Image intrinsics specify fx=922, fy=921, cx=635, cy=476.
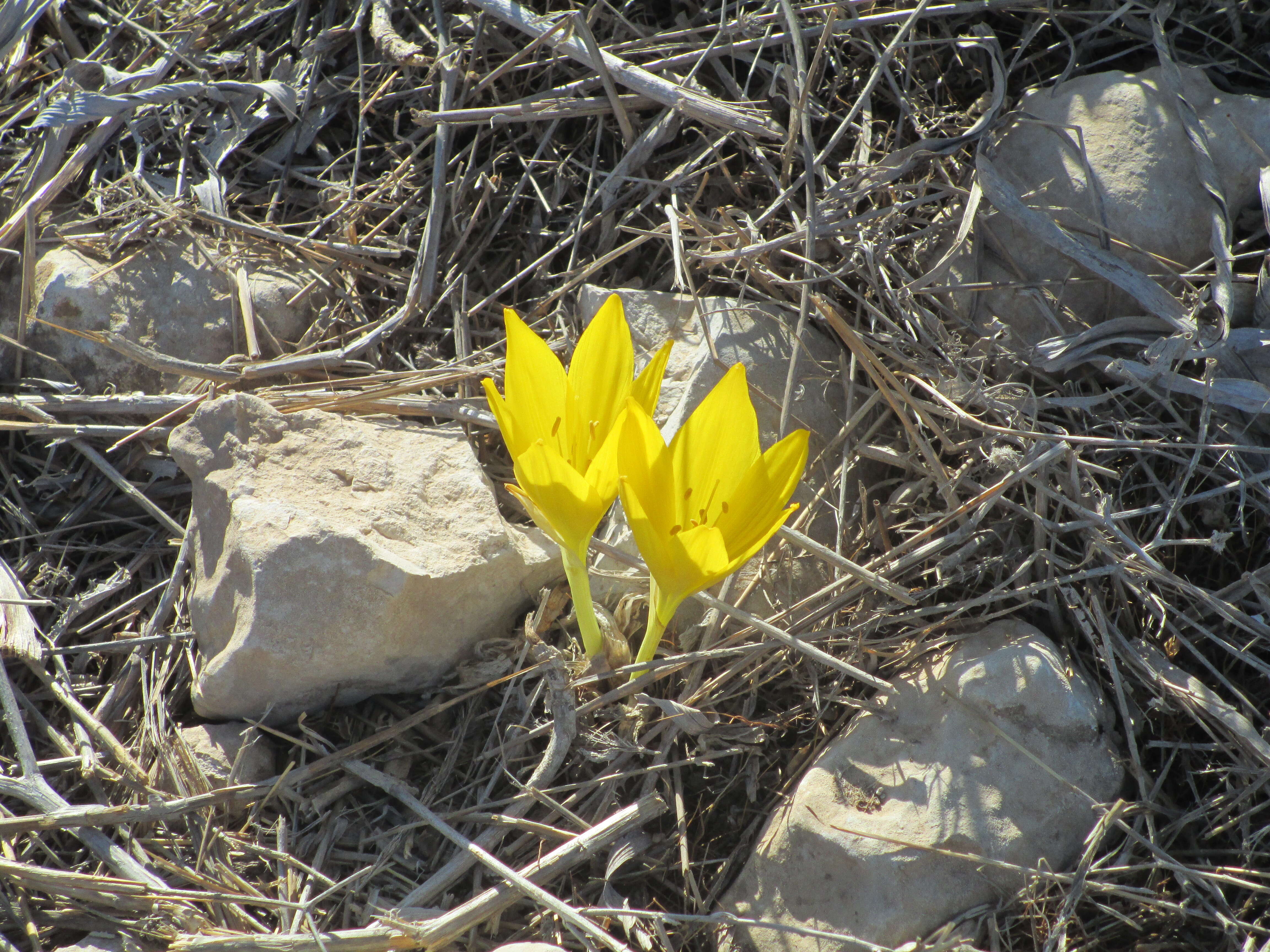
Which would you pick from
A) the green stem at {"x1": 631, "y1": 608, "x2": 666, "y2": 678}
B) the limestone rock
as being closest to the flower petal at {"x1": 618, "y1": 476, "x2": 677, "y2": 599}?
the green stem at {"x1": 631, "y1": 608, "x2": 666, "y2": 678}

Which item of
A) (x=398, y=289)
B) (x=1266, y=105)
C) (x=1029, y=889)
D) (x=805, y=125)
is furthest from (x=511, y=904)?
(x=1266, y=105)

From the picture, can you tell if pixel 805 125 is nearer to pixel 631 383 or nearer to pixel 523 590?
pixel 631 383

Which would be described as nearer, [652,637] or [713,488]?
[713,488]

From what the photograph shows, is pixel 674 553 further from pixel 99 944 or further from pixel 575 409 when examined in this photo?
pixel 99 944

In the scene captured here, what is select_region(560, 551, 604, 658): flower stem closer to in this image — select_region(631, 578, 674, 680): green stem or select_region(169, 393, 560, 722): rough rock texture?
select_region(631, 578, 674, 680): green stem

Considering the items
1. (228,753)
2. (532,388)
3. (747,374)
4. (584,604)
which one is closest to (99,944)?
(228,753)

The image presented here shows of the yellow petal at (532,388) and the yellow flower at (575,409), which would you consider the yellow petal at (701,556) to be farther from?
the yellow petal at (532,388)
